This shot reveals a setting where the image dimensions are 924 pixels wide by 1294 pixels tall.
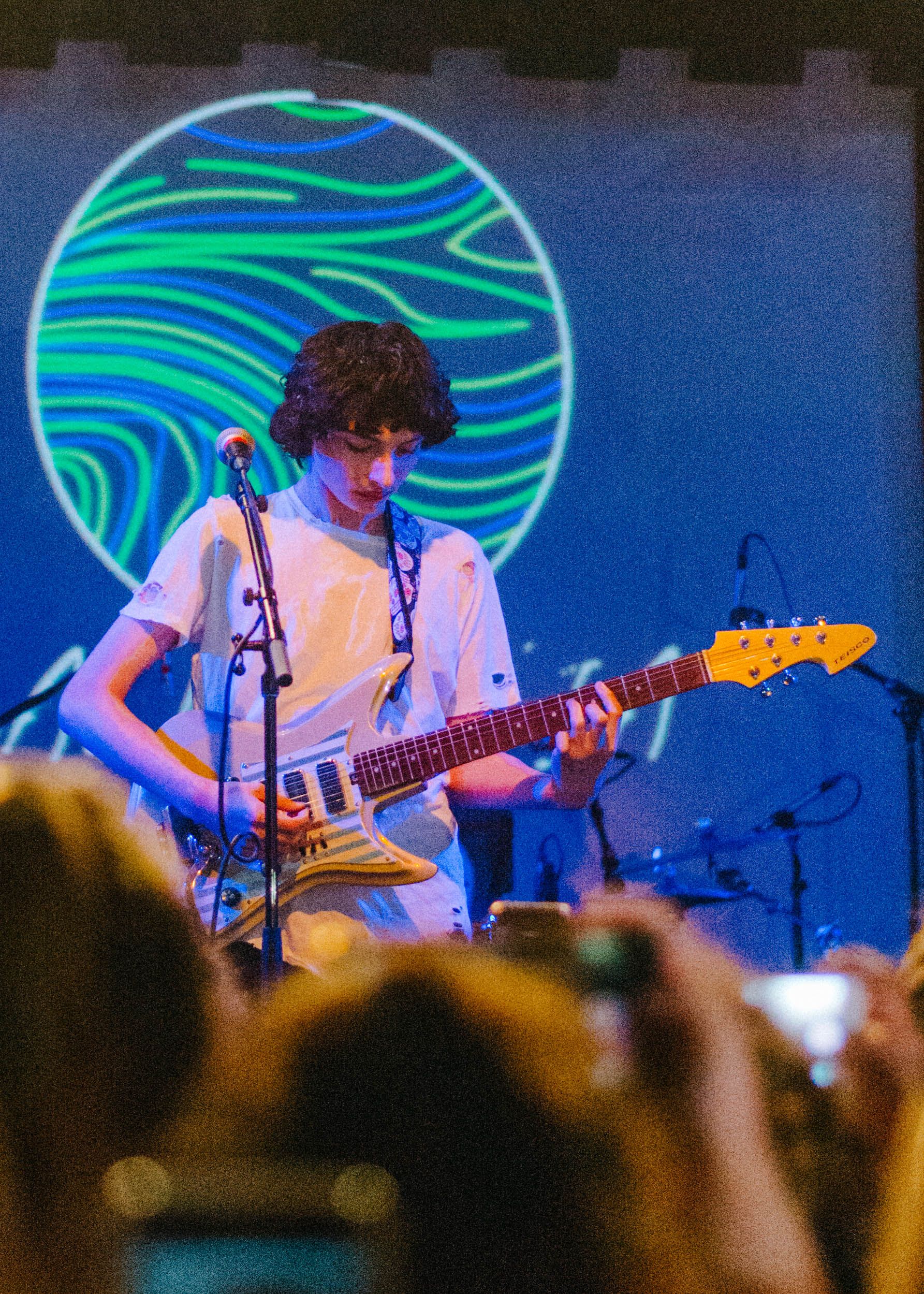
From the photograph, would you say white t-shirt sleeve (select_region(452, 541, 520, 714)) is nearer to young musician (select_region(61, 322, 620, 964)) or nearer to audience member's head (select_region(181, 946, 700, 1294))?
young musician (select_region(61, 322, 620, 964))

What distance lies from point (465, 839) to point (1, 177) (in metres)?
2.99

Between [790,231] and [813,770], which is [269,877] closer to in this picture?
[813,770]

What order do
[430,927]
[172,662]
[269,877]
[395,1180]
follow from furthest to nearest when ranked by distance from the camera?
1. [172,662]
2. [430,927]
3. [269,877]
4. [395,1180]

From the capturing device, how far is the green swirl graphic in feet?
15.4

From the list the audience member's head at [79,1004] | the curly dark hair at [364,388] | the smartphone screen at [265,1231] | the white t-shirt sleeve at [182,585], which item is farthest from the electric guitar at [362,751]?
the smartphone screen at [265,1231]

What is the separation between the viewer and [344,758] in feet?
9.11

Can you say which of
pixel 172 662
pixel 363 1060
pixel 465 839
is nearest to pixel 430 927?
pixel 465 839

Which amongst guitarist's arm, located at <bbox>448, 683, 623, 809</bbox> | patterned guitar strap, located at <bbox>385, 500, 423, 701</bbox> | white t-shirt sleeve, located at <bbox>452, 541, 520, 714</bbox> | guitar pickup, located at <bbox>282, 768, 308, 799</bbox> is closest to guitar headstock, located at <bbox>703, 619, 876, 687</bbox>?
guitarist's arm, located at <bbox>448, 683, 623, 809</bbox>

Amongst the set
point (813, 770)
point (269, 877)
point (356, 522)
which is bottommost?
point (269, 877)

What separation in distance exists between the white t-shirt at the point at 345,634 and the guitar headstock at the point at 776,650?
1.67ft

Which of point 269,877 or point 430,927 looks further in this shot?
point 430,927

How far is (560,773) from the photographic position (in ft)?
9.22

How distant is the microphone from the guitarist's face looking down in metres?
0.49

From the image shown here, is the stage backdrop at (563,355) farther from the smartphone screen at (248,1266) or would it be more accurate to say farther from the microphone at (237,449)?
the smartphone screen at (248,1266)
